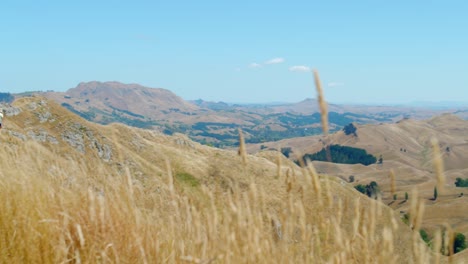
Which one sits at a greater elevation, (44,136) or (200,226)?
(200,226)

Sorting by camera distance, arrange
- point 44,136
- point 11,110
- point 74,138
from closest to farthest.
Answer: point 44,136 → point 74,138 → point 11,110

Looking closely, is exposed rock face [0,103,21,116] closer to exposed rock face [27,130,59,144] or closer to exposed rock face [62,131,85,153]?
exposed rock face [27,130,59,144]

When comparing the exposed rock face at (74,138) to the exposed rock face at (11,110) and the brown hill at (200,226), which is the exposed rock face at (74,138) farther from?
the brown hill at (200,226)

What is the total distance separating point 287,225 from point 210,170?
76780mm

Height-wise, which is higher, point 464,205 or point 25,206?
point 25,206

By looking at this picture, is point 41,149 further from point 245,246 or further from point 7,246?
point 245,246

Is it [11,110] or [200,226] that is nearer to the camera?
[200,226]

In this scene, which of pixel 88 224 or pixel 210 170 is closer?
pixel 88 224

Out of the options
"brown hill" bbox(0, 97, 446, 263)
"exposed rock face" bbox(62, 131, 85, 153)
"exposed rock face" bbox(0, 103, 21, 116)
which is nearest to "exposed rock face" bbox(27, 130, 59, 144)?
"exposed rock face" bbox(62, 131, 85, 153)

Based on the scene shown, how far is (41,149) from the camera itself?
5371 millimetres

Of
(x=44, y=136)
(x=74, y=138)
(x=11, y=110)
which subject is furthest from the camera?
(x=11, y=110)

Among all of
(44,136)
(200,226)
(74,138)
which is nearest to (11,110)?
(44,136)

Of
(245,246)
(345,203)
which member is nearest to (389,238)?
(345,203)

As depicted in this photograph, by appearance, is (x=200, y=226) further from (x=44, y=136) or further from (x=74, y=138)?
(x=74, y=138)
